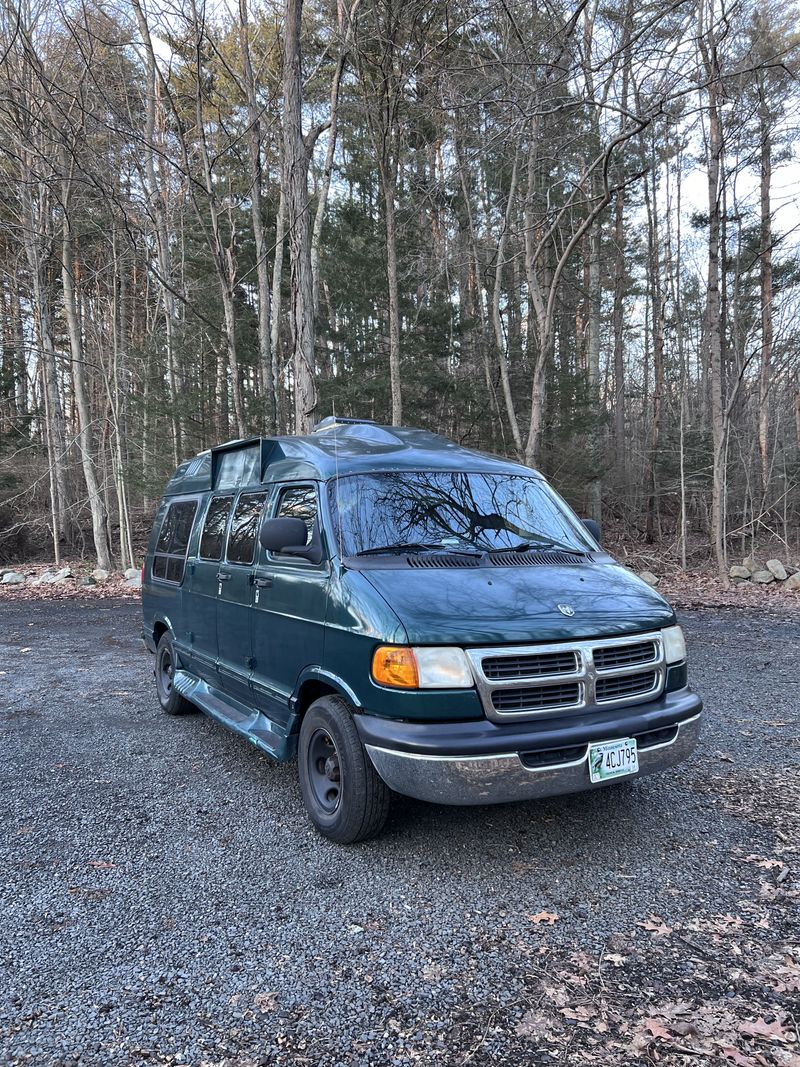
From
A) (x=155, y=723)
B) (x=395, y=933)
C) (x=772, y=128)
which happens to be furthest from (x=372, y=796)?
(x=772, y=128)

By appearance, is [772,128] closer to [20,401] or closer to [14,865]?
[14,865]

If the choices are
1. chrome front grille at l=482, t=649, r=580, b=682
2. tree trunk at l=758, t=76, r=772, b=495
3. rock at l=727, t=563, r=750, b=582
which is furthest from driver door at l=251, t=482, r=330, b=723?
tree trunk at l=758, t=76, r=772, b=495

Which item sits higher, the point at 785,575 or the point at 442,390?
the point at 442,390

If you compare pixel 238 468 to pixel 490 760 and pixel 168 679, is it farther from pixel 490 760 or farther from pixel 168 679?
pixel 490 760

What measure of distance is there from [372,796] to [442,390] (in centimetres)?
1585

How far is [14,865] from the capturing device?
327cm

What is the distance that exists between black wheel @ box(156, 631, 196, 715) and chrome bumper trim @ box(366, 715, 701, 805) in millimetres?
3281

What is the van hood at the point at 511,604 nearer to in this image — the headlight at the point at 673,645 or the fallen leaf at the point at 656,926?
the headlight at the point at 673,645

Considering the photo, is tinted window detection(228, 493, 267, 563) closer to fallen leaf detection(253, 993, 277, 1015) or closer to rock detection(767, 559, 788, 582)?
fallen leaf detection(253, 993, 277, 1015)

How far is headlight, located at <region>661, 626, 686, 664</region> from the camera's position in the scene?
3.43m

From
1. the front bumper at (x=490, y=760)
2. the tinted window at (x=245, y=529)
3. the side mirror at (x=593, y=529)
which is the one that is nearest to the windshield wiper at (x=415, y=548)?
the front bumper at (x=490, y=760)

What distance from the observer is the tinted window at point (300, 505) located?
149 inches

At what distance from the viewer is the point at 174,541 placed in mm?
5941

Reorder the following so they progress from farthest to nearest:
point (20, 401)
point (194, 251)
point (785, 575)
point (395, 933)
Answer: point (20, 401)
point (194, 251)
point (785, 575)
point (395, 933)
